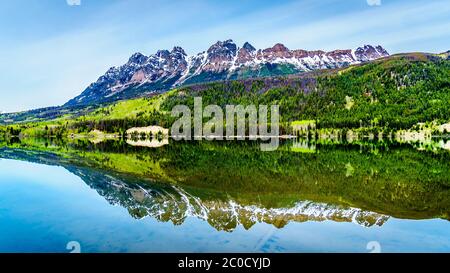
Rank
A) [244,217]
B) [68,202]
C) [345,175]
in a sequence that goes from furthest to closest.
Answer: [345,175], [68,202], [244,217]

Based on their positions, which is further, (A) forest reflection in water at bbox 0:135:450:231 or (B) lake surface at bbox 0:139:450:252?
(A) forest reflection in water at bbox 0:135:450:231

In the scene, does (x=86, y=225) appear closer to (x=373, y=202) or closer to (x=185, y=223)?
(x=185, y=223)

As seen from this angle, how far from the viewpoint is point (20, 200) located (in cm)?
3078

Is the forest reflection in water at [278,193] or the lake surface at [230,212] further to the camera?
the forest reflection in water at [278,193]

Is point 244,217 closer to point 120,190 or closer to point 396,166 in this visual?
point 120,190

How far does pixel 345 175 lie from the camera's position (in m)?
43.4

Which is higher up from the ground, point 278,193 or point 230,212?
point 230,212

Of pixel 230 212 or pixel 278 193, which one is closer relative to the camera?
pixel 230 212
